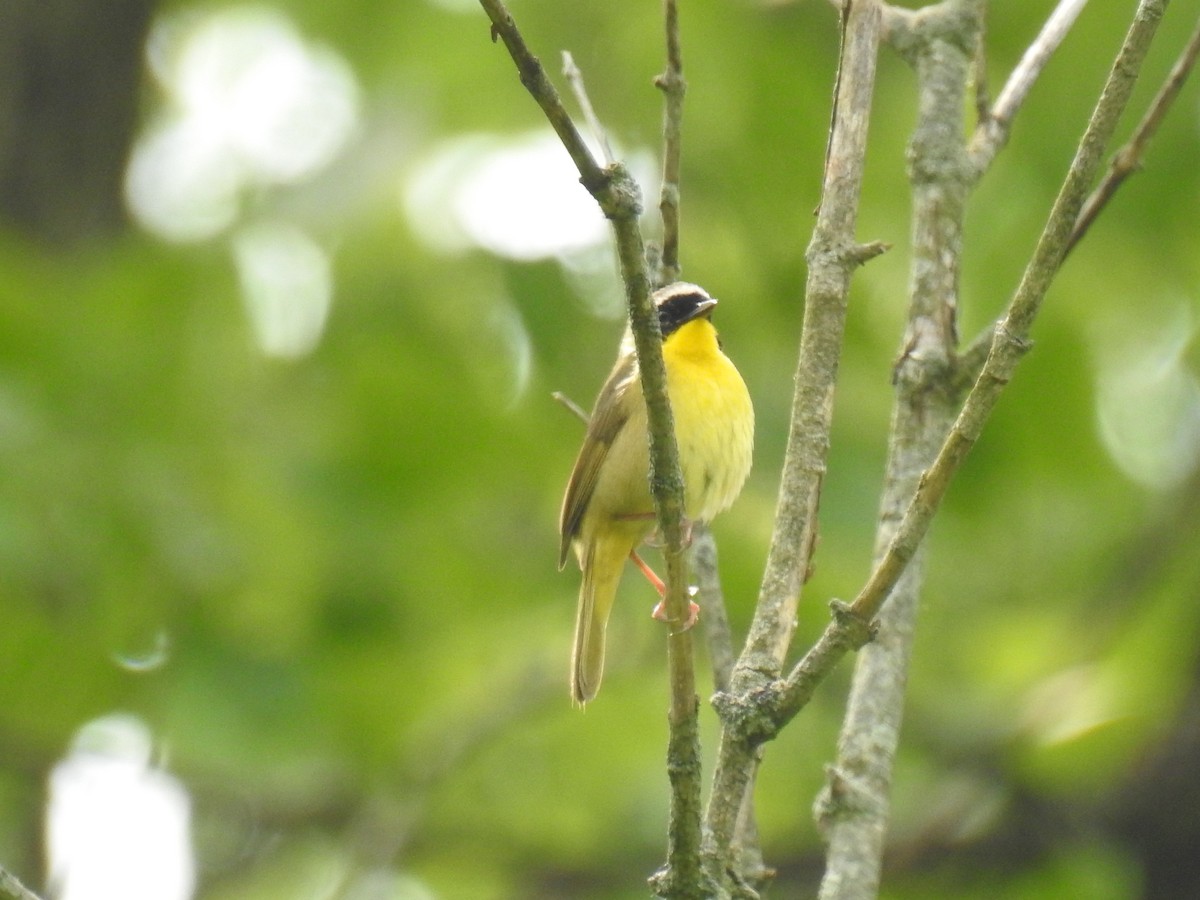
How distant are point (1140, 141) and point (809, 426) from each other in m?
1.68

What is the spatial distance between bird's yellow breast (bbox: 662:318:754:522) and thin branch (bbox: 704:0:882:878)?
1753 millimetres

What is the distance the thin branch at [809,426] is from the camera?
325 cm

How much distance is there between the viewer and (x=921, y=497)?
2863 mm

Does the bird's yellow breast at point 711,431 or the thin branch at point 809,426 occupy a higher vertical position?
the bird's yellow breast at point 711,431

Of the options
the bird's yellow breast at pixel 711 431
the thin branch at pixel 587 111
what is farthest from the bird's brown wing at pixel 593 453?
the thin branch at pixel 587 111

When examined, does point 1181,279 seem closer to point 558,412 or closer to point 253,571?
point 558,412

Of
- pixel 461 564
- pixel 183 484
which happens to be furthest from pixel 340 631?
pixel 183 484

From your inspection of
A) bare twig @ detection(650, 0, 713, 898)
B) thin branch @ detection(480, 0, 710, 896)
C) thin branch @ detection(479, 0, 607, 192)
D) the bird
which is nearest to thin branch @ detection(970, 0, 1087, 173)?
the bird

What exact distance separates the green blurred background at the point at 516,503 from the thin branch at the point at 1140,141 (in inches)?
103

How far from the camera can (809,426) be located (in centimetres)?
348

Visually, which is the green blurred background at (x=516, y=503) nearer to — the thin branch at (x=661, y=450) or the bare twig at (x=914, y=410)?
the bare twig at (x=914, y=410)

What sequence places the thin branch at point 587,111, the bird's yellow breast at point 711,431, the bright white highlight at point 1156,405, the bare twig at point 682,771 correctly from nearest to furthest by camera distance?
the bare twig at point 682,771 < the thin branch at point 587,111 < the bird's yellow breast at point 711,431 < the bright white highlight at point 1156,405

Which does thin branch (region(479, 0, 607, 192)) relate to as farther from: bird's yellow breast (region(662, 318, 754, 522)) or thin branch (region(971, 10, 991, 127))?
bird's yellow breast (region(662, 318, 754, 522))

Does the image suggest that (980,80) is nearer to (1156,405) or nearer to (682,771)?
(682,771)
